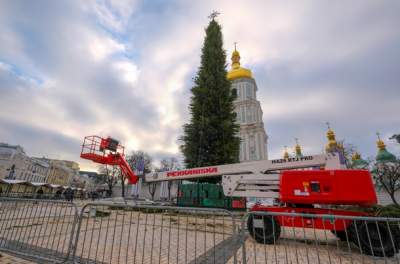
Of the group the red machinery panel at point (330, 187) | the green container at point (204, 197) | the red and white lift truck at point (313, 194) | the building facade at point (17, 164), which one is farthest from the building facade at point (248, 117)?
the building facade at point (17, 164)

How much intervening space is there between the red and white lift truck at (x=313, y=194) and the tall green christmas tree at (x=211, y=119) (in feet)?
32.4

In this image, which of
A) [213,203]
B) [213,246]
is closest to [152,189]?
[213,203]

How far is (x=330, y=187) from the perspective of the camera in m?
6.05

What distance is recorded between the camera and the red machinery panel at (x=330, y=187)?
19.1 feet

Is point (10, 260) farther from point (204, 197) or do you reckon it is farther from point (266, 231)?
point (204, 197)

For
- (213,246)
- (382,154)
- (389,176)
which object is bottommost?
(213,246)

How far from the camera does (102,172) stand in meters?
55.3

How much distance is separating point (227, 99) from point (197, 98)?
3.09m

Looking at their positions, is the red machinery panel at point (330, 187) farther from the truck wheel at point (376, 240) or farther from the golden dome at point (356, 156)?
the golden dome at point (356, 156)

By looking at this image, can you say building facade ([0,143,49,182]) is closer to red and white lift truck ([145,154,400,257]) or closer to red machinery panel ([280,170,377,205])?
red and white lift truck ([145,154,400,257])

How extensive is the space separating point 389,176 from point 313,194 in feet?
80.7

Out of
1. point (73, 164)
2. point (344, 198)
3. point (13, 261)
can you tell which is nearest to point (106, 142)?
point (13, 261)

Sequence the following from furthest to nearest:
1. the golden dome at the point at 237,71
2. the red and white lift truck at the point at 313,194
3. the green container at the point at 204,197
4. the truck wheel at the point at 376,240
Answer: the golden dome at the point at 237,71
the green container at the point at 204,197
the red and white lift truck at the point at 313,194
the truck wheel at the point at 376,240

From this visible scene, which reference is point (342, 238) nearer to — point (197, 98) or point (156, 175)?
point (156, 175)
